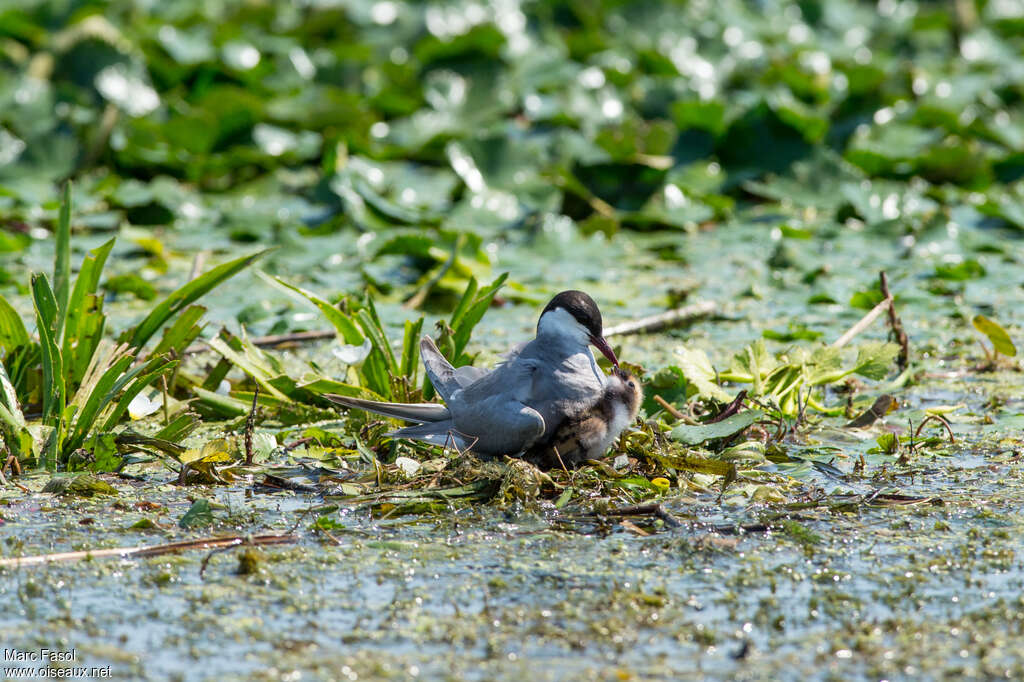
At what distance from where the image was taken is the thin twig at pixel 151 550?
3.53m

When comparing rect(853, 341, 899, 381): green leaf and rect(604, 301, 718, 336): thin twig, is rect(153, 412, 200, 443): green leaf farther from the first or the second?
rect(853, 341, 899, 381): green leaf

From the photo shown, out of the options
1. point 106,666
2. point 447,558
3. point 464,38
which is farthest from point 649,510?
point 464,38

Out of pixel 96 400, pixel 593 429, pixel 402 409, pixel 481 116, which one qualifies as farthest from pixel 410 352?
pixel 481 116

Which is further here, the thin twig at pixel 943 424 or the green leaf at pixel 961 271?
the green leaf at pixel 961 271

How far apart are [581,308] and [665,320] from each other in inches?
75.8

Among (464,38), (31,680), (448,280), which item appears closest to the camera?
(31,680)

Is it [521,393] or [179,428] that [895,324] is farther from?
[179,428]

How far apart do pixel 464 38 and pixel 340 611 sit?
724 cm

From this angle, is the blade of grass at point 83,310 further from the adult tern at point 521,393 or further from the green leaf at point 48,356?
the adult tern at point 521,393

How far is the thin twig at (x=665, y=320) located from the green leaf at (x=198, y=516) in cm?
246

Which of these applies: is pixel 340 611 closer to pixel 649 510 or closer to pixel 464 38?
pixel 649 510

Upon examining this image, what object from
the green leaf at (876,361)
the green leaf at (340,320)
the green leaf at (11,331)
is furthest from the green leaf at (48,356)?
the green leaf at (876,361)

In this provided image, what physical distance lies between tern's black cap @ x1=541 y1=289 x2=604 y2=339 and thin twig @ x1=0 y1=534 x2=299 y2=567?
123 centimetres

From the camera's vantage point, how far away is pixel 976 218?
8047 mm
